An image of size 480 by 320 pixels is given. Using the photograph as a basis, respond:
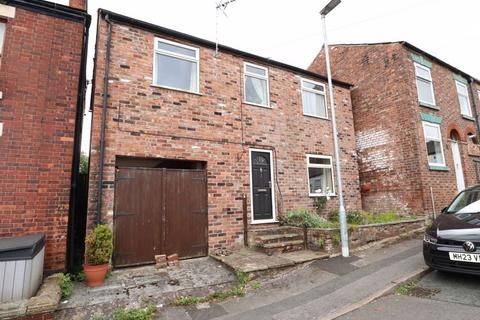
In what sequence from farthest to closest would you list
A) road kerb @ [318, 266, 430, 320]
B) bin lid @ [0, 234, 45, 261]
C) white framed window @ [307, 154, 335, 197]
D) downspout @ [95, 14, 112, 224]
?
white framed window @ [307, 154, 335, 197], downspout @ [95, 14, 112, 224], road kerb @ [318, 266, 430, 320], bin lid @ [0, 234, 45, 261]

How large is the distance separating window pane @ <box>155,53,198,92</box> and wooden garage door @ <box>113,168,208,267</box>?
243 centimetres

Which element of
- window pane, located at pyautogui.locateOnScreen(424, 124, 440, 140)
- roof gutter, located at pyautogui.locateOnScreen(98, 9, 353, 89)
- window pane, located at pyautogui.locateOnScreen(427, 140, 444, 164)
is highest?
roof gutter, located at pyautogui.locateOnScreen(98, 9, 353, 89)

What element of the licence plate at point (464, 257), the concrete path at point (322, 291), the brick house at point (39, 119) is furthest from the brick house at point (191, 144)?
the licence plate at point (464, 257)

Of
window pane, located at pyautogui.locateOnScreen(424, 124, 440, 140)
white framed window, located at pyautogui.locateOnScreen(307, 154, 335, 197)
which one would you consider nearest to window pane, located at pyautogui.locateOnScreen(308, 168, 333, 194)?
white framed window, located at pyautogui.locateOnScreen(307, 154, 335, 197)

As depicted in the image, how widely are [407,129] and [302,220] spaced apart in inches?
217

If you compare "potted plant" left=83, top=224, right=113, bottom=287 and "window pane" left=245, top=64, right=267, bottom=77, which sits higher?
"window pane" left=245, top=64, right=267, bottom=77

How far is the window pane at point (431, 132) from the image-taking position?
10281 millimetres

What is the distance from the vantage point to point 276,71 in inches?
368

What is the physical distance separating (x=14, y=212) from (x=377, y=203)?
10911 millimetres

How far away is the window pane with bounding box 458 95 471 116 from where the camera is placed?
494 inches

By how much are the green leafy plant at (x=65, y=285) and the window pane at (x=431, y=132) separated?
11751mm

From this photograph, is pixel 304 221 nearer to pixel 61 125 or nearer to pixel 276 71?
pixel 276 71

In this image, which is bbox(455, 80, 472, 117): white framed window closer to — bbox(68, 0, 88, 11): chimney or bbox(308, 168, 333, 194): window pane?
bbox(308, 168, 333, 194): window pane

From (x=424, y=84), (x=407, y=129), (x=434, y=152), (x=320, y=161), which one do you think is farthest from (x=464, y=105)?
(x=320, y=161)
